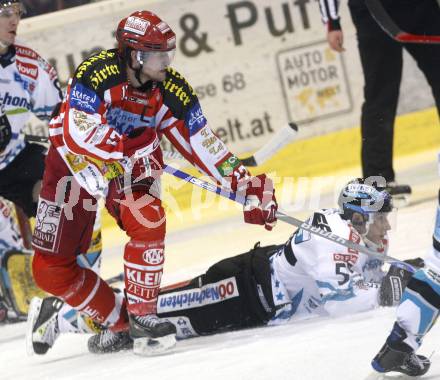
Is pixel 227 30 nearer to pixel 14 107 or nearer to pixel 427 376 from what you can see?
pixel 14 107

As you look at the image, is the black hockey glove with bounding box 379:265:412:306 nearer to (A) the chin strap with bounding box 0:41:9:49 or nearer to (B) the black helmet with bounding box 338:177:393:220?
(B) the black helmet with bounding box 338:177:393:220

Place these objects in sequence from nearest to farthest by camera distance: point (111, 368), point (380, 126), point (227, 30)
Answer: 1. point (111, 368)
2. point (380, 126)
3. point (227, 30)

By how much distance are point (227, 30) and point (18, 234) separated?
2347mm

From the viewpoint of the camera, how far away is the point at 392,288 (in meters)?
4.45

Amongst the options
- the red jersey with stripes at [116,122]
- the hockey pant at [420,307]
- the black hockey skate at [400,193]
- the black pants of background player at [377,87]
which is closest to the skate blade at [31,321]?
the red jersey with stripes at [116,122]

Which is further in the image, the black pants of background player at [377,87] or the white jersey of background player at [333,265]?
the black pants of background player at [377,87]

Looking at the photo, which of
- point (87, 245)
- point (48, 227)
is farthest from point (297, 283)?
point (48, 227)

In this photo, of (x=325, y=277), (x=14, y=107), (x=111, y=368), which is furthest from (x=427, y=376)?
(x=14, y=107)

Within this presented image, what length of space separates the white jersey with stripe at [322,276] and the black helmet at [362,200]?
5 centimetres

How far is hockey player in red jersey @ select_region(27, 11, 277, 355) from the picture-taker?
4320 millimetres

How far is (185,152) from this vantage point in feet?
15.2

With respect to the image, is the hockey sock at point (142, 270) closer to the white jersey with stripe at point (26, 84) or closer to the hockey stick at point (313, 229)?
the hockey stick at point (313, 229)

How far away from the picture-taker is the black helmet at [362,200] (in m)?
4.44

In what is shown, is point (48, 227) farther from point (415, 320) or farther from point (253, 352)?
point (415, 320)
